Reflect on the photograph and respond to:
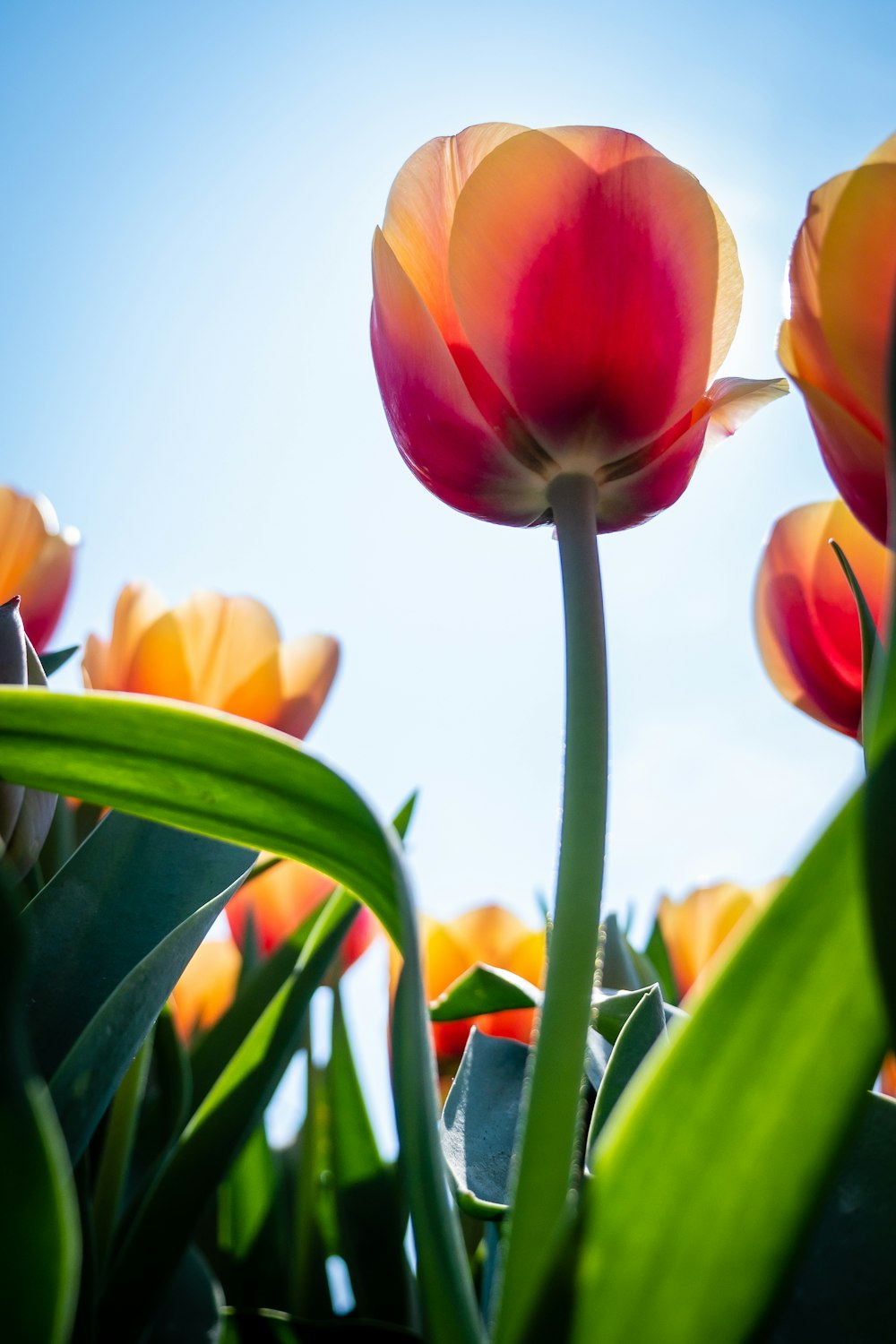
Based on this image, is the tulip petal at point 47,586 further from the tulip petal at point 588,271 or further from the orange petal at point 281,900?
the tulip petal at point 588,271

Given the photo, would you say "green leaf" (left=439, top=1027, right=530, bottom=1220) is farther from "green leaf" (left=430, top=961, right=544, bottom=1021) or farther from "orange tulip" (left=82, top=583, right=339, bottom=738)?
"orange tulip" (left=82, top=583, right=339, bottom=738)

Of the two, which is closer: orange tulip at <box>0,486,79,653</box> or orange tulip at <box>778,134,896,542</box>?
orange tulip at <box>778,134,896,542</box>

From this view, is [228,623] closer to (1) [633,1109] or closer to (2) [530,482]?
(2) [530,482]

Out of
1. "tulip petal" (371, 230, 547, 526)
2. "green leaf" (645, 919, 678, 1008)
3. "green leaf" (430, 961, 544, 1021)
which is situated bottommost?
"green leaf" (645, 919, 678, 1008)

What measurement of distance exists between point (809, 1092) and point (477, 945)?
66cm

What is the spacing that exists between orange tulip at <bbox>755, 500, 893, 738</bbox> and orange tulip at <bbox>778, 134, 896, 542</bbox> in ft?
0.44

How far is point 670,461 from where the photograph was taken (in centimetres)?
33

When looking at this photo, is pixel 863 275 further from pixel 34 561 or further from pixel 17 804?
pixel 34 561

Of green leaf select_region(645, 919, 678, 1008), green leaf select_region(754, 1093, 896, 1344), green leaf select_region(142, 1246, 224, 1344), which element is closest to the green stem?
green leaf select_region(142, 1246, 224, 1344)

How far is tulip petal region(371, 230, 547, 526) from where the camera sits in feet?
1.03

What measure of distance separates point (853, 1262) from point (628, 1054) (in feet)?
→ 0.28

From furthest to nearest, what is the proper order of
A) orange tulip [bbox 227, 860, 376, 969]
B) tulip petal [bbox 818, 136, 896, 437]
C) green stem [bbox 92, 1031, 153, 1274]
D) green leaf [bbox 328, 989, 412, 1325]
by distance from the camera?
orange tulip [bbox 227, 860, 376, 969]
green leaf [bbox 328, 989, 412, 1325]
green stem [bbox 92, 1031, 153, 1274]
tulip petal [bbox 818, 136, 896, 437]

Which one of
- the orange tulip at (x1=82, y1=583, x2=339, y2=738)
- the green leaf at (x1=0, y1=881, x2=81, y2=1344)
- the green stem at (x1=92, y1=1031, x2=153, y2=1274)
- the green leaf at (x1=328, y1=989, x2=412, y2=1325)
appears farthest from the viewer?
the orange tulip at (x1=82, y1=583, x2=339, y2=738)

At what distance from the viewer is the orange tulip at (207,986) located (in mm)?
738
